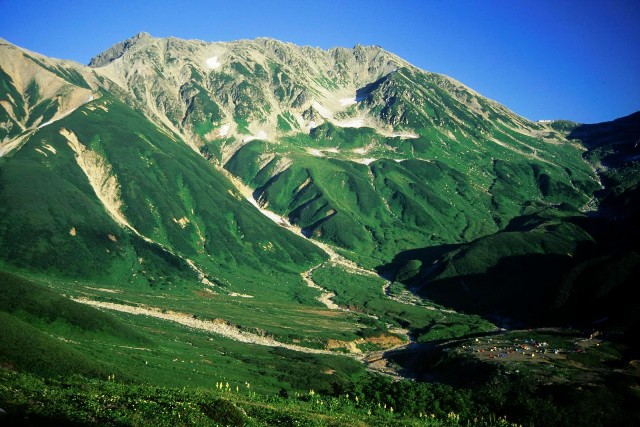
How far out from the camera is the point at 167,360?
104 m

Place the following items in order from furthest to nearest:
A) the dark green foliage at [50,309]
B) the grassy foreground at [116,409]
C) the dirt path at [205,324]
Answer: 1. the dirt path at [205,324]
2. the dark green foliage at [50,309]
3. the grassy foreground at [116,409]

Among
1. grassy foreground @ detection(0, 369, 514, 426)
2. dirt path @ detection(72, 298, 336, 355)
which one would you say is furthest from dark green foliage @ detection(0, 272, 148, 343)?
grassy foreground @ detection(0, 369, 514, 426)

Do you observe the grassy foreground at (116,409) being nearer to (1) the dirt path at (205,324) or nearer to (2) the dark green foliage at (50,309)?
(2) the dark green foliage at (50,309)

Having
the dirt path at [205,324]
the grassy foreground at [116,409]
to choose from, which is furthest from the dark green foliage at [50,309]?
the grassy foreground at [116,409]

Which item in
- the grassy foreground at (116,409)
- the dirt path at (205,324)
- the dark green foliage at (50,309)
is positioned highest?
the grassy foreground at (116,409)

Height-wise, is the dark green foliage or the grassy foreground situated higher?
the grassy foreground

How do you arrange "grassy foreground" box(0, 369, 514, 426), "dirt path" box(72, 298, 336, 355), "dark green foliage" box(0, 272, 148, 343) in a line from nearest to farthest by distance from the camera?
"grassy foreground" box(0, 369, 514, 426), "dark green foliage" box(0, 272, 148, 343), "dirt path" box(72, 298, 336, 355)

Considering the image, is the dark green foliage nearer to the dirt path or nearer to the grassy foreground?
the dirt path

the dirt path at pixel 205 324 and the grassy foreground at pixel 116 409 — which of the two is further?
the dirt path at pixel 205 324

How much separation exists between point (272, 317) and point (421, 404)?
111m

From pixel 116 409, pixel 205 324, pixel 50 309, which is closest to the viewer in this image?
pixel 116 409

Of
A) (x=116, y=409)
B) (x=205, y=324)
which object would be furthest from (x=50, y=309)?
(x=116, y=409)

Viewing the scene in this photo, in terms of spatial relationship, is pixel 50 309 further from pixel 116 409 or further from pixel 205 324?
pixel 116 409

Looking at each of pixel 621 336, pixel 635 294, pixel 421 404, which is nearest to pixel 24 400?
pixel 421 404
